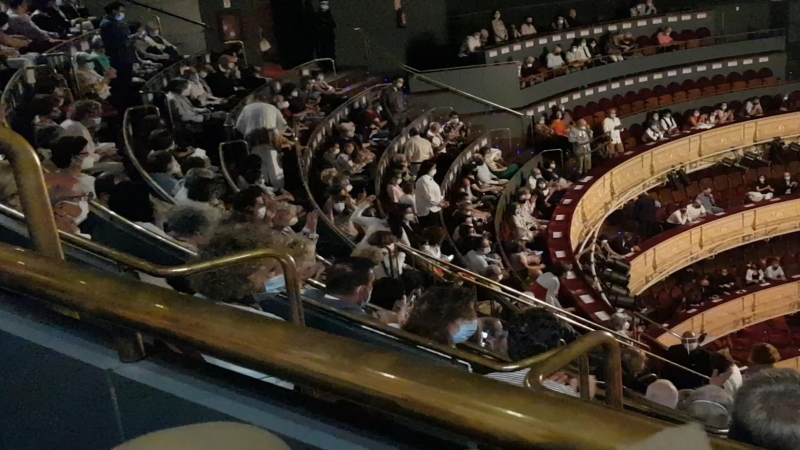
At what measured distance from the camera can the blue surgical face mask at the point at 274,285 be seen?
2.76 metres

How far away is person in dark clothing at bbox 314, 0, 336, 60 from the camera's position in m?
11.2

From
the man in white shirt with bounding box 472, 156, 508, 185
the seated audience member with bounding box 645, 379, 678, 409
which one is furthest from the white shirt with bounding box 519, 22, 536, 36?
the seated audience member with bounding box 645, 379, 678, 409

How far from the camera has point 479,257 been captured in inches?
280

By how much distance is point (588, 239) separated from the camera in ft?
31.4

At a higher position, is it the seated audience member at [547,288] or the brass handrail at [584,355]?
the brass handrail at [584,355]

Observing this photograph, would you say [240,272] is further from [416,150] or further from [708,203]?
[708,203]

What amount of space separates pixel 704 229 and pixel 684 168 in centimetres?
156

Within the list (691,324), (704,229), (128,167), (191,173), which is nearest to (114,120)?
(128,167)

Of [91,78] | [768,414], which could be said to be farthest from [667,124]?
[768,414]

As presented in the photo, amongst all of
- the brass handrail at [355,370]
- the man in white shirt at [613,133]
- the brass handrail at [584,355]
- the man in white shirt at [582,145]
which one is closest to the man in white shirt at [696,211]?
the man in white shirt at [613,133]

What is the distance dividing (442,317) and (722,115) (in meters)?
11.4

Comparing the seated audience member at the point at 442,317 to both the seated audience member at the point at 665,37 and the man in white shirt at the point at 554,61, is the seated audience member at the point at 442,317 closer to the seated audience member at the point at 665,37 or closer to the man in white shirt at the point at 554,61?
the man in white shirt at the point at 554,61

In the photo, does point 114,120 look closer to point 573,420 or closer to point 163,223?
point 163,223

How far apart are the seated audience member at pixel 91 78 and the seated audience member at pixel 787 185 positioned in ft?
33.2
